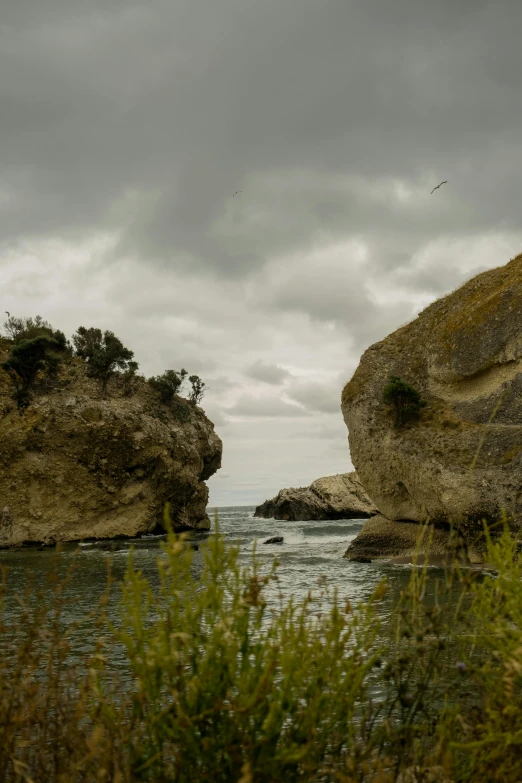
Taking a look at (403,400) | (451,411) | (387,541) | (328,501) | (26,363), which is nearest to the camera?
(451,411)

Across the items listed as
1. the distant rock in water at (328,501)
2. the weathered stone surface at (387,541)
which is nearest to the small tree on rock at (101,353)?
the weathered stone surface at (387,541)

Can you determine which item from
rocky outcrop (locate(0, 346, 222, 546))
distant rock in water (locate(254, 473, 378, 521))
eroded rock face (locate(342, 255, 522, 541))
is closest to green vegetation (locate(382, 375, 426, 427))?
eroded rock face (locate(342, 255, 522, 541))

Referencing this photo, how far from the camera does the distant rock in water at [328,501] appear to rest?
75750 millimetres

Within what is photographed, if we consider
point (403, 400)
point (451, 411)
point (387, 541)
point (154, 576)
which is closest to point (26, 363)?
point (403, 400)

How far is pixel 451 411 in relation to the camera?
28.2 metres

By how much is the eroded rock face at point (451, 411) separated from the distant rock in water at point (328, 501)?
45.5 meters

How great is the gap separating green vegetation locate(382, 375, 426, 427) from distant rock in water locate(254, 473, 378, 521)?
46872 millimetres

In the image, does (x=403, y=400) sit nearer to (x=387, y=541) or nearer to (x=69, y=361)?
(x=387, y=541)

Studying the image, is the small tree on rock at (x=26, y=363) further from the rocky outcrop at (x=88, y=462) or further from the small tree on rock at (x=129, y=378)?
the small tree on rock at (x=129, y=378)

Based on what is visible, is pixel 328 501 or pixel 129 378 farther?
pixel 328 501

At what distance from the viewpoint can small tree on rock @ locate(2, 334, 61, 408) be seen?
44.3 metres

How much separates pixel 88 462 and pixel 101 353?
344 inches

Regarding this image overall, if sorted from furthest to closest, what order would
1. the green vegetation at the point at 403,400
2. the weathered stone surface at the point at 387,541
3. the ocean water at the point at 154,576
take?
the green vegetation at the point at 403,400, the weathered stone surface at the point at 387,541, the ocean water at the point at 154,576

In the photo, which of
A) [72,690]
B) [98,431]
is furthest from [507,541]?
[98,431]
